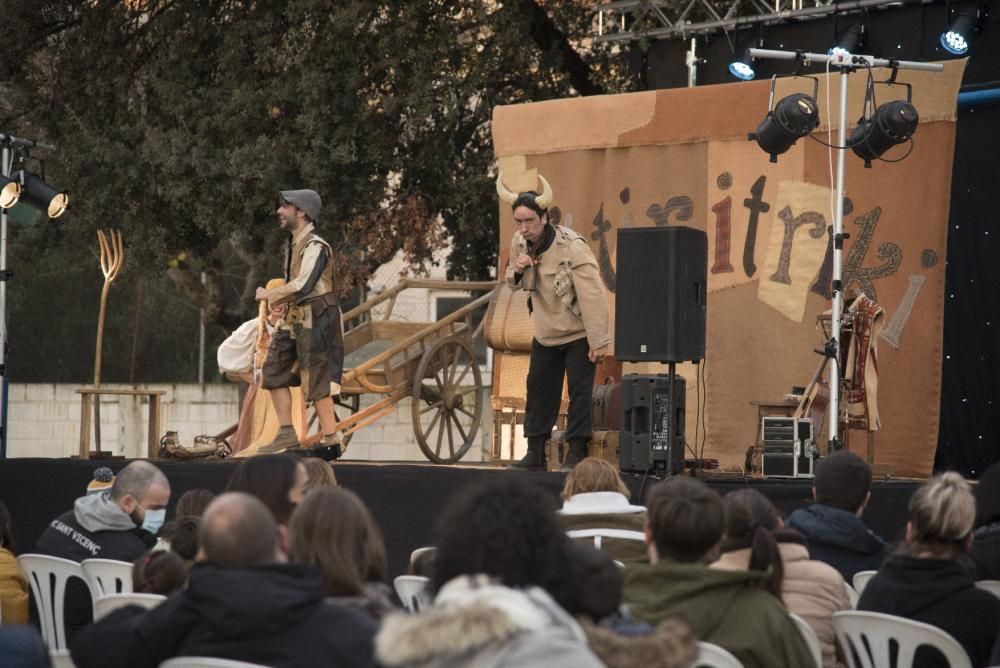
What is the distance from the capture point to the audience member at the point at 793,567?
3.71m

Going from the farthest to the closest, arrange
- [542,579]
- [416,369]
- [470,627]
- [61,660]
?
1. [416,369]
2. [61,660]
3. [542,579]
4. [470,627]

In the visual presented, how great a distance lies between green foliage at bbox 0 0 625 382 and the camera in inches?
445

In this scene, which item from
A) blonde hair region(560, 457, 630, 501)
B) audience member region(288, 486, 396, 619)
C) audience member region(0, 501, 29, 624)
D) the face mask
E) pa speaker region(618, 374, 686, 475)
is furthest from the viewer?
pa speaker region(618, 374, 686, 475)

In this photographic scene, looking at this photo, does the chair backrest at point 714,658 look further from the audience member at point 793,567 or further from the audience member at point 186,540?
the audience member at point 186,540

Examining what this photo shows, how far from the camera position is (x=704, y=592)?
324 centimetres

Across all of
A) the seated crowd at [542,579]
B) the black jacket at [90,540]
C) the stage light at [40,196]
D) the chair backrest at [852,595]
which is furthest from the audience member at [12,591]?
the stage light at [40,196]

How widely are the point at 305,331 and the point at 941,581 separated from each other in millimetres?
4989

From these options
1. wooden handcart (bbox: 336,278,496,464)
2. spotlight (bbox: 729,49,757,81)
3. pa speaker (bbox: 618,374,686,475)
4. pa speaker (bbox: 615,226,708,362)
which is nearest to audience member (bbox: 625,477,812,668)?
pa speaker (bbox: 618,374,686,475)

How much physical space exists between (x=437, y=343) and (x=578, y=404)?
104 inches

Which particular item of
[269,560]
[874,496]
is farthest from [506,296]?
[269,560]

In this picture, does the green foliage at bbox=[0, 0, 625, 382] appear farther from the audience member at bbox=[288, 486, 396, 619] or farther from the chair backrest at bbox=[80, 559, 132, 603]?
the audience member at bbox=[288, 486, 396, 619]

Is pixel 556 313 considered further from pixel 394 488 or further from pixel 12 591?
pixel 12 591

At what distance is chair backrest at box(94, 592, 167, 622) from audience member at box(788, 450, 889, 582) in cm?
200

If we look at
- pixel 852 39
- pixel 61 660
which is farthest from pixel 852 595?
pixel 852 39
